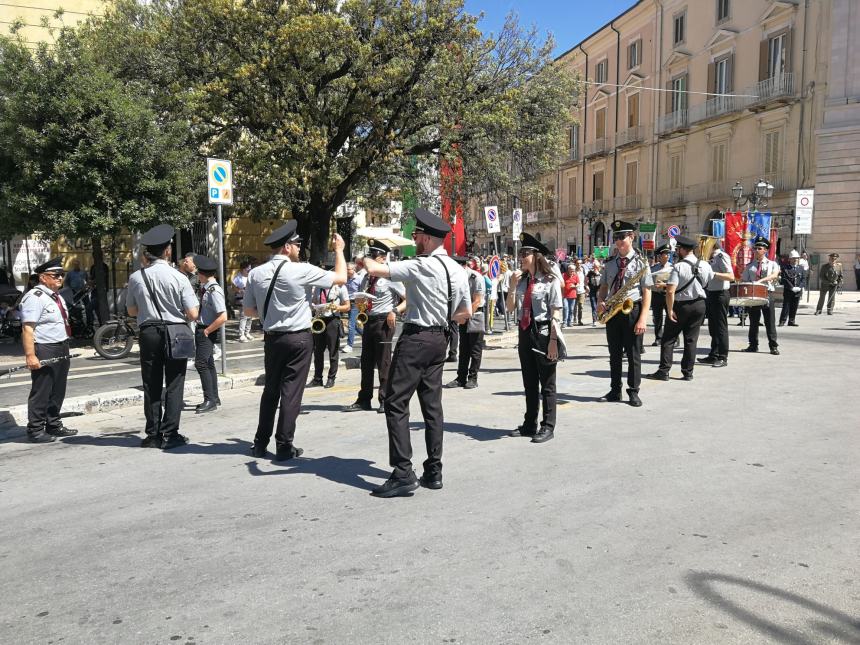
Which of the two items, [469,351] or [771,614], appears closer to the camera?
[771,614]

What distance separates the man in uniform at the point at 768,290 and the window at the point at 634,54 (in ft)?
103

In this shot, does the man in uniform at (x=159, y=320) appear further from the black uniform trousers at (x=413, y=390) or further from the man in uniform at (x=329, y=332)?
the man in uniform at (x=329, y=332)

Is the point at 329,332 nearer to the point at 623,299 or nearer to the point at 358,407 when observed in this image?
the point at 358,407

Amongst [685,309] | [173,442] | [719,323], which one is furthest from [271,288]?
[719,323]

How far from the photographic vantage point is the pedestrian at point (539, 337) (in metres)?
6.06

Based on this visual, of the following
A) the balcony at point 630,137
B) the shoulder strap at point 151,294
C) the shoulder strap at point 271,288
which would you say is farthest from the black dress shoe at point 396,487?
the balcony at point 630,137

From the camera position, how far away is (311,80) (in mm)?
14789

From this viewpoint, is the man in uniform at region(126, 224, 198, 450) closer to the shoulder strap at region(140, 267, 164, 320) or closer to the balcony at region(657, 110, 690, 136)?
the shoulder strap at region(140, 267, 164, 320)

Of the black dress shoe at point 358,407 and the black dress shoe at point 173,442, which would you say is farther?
the black dress shoe at point 358,407

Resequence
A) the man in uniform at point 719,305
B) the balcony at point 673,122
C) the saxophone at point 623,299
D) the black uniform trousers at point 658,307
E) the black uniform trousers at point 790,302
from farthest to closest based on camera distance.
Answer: the balcony at point 673,122, the black uniform trousers at point 790,302, the black uniform trousers at point 658,307, the man in uniform at point 719,305, the saxophone at point 623,299

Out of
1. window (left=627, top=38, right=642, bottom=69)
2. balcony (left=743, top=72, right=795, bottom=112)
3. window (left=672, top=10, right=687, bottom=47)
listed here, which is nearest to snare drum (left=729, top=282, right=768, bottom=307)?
balcony (left=743, top=72, right=795, bottom=112)

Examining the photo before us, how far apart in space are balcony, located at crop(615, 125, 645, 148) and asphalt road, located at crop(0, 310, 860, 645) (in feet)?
120

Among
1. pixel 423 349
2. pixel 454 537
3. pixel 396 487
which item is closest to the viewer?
pixel 454 537

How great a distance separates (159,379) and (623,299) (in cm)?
463
